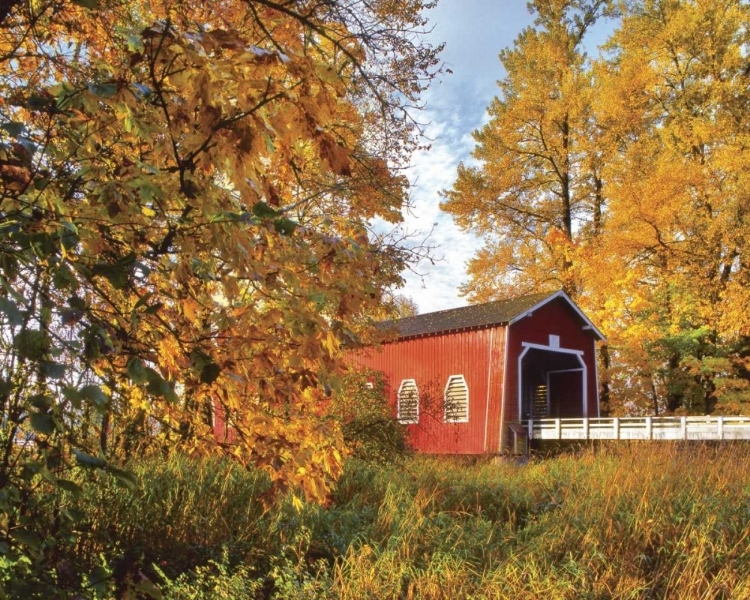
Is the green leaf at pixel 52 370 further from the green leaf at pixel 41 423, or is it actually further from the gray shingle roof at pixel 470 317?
the gray shingle roof at pixel 470 317

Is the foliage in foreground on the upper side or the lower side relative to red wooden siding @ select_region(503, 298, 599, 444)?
lower

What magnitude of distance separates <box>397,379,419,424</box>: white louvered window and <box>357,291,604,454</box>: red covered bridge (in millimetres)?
28

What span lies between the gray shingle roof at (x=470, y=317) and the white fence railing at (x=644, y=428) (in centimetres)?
295

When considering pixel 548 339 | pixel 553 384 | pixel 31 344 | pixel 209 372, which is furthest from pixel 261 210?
pixel 553 384

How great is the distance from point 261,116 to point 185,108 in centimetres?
49

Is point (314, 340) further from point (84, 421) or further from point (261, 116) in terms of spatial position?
point (84, 421)

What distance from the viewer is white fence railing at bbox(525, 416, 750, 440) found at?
1631 centimetres

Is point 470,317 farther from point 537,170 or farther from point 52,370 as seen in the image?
point 52,370

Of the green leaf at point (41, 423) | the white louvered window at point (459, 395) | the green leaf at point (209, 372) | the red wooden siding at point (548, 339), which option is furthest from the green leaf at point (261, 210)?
the white louvered window at point (459, 395)

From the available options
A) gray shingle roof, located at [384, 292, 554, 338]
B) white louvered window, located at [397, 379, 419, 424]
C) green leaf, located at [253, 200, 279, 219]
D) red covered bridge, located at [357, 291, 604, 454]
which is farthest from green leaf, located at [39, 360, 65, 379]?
white louvered window, located at [397, 379, 419, 424]

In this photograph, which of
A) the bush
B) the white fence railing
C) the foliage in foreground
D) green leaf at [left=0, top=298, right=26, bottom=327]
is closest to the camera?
green leaf at [left=0, top=298, right=26, bottom=327]

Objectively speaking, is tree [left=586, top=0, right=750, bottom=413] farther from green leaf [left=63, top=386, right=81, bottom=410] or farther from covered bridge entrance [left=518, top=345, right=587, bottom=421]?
green leaf [left=63, top=386, right=81, bottom=410]

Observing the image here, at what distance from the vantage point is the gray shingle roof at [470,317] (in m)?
19.3

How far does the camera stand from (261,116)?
8.66 feet
